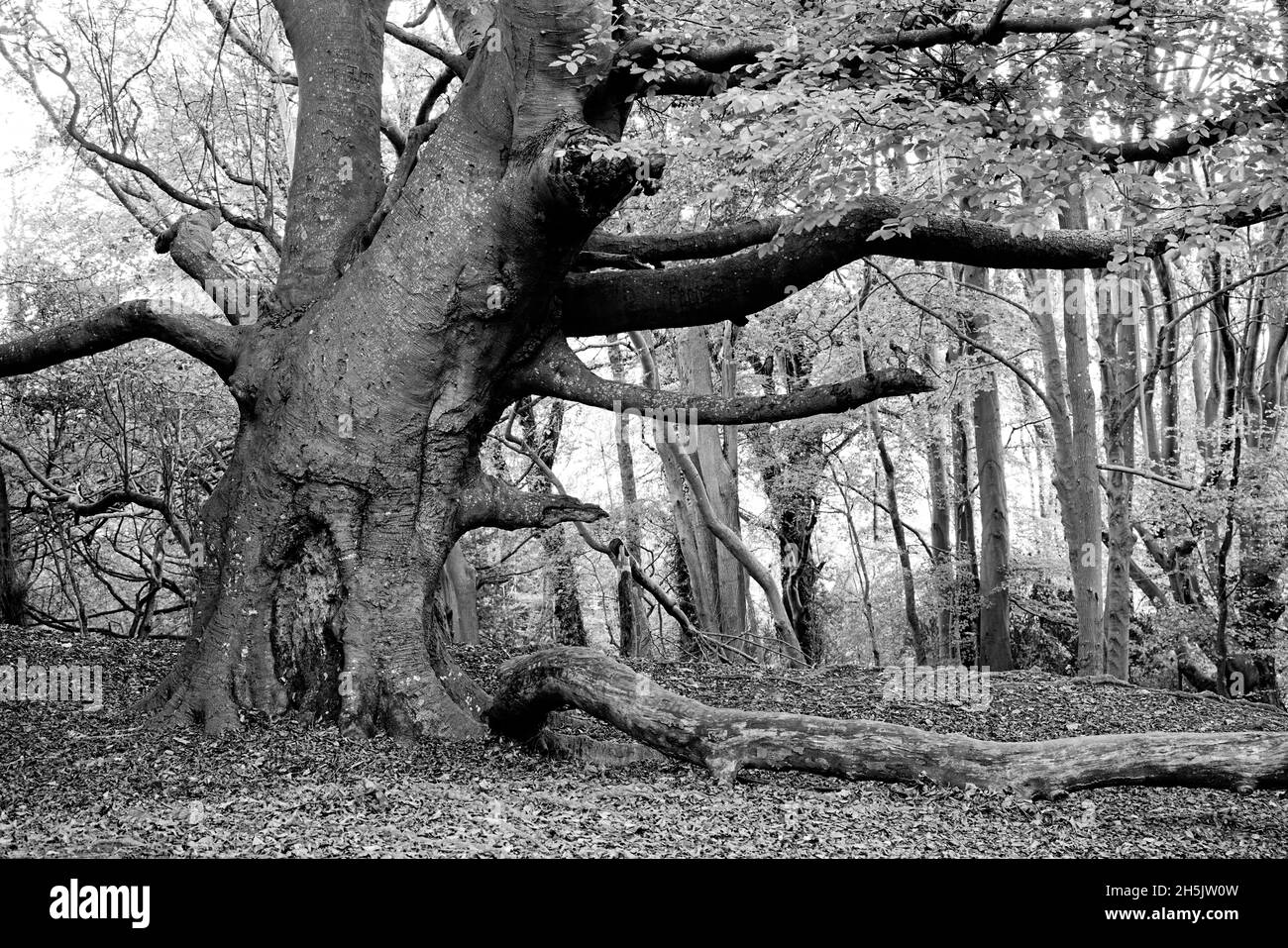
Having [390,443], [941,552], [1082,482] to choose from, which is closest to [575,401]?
[390,443]

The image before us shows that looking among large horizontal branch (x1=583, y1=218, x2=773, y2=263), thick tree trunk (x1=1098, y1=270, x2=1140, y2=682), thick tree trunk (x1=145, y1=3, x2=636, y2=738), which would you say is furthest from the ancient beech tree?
thick tree trunk (x1=1098, y1=270, x2=1140, y2=682)

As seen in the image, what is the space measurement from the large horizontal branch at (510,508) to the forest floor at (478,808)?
4.70 feet

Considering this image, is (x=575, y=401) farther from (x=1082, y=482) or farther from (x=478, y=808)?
(x=1082, y=482)

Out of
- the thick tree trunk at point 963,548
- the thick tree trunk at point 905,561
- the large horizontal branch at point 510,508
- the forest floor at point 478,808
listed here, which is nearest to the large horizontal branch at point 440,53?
the large horizontal branch at point 510,508

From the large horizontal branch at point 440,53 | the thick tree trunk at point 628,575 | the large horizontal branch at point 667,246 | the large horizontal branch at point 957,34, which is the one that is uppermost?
the large horizontal branch at point 440,53

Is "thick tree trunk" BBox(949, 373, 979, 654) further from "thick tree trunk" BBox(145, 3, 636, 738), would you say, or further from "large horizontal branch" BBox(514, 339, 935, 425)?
"thick tree trunk" BBox(145, 3, 636, 738)

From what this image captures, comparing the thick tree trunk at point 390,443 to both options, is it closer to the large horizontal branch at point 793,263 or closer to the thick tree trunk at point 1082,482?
the large horizontal branch at point 793,263

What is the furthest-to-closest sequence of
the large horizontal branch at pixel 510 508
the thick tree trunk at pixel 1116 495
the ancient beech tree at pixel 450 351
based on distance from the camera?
the thick tree trunk at pixel 1116 495 → the large horizontal branch at pixel 510 508 → the ancient beech tree at pixel 450 351

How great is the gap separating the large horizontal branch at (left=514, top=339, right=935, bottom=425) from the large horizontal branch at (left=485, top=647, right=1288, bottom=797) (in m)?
1.61

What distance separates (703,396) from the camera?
643cm

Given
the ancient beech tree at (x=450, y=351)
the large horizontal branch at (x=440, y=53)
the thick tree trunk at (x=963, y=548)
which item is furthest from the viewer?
the thick tree trunk at (x=963, y=548)

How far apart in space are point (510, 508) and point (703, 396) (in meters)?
1.50

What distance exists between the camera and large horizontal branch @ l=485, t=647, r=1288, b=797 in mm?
4980

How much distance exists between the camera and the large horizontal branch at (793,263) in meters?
6.62
